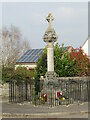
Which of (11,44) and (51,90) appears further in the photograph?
(11,44)

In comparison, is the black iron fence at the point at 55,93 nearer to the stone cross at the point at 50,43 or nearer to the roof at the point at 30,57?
the stone cross at the point at 50,43

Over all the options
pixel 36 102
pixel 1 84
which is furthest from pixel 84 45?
pixel 36 102

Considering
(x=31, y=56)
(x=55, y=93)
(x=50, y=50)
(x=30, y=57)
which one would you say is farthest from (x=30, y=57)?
(x=55, y=93)

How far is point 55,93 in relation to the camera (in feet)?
44.1

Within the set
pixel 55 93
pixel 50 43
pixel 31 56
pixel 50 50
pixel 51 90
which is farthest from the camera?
pixel 31 56

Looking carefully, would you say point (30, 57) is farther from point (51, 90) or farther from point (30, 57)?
point (51, 90)

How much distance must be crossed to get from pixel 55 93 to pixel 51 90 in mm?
365

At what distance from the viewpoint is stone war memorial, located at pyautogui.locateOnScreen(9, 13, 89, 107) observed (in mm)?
13438

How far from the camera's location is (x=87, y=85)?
14.6 meters

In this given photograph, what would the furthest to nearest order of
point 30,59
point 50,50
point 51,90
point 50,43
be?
point 30,59, point 50,43, point 50,50, point 51,90

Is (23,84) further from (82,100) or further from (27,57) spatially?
(27,57)

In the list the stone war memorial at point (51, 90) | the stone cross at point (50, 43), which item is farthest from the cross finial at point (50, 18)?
the stone cross at point (50, 43)

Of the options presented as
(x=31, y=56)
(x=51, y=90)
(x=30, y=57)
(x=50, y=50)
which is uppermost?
(x=31, y=56)

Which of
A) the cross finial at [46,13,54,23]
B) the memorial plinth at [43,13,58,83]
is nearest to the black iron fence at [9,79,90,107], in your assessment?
the memorial plinth at [43,13,58,83]
